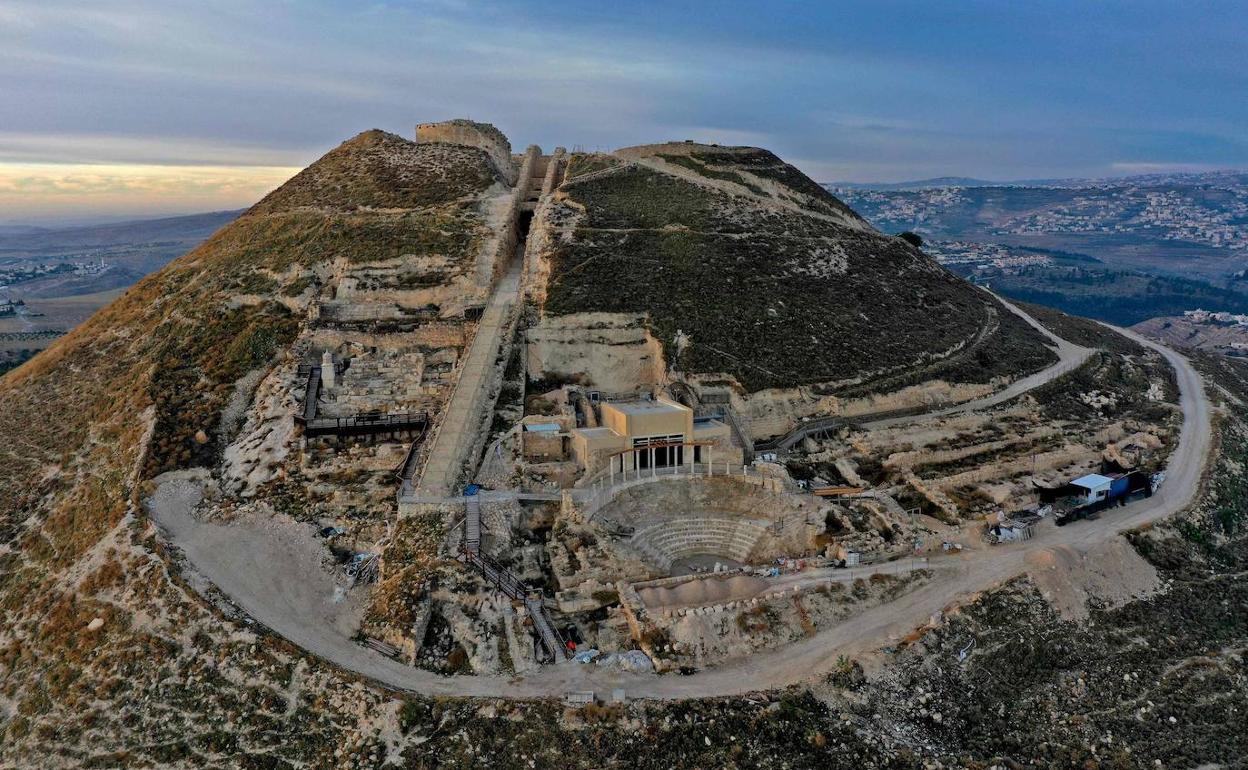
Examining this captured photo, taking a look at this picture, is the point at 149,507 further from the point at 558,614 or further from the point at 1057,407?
the point at 1057,407

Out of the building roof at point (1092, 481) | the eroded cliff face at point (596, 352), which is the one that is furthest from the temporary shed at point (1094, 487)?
the eroded cliff face at point (596, 352)

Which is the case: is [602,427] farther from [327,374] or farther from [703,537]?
[327,374]

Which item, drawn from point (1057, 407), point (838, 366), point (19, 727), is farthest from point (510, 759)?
point (1057, 407)

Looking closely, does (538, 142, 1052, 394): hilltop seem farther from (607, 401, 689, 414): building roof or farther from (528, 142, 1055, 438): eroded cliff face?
(607, 401, 689, 414): building roof

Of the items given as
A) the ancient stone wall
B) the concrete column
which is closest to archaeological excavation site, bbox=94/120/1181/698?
the concrete column

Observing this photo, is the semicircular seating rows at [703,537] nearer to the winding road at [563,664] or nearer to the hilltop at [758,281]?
the winding road at [563,664]

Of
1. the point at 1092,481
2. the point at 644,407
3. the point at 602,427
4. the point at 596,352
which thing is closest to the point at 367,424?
the point at 602,427
